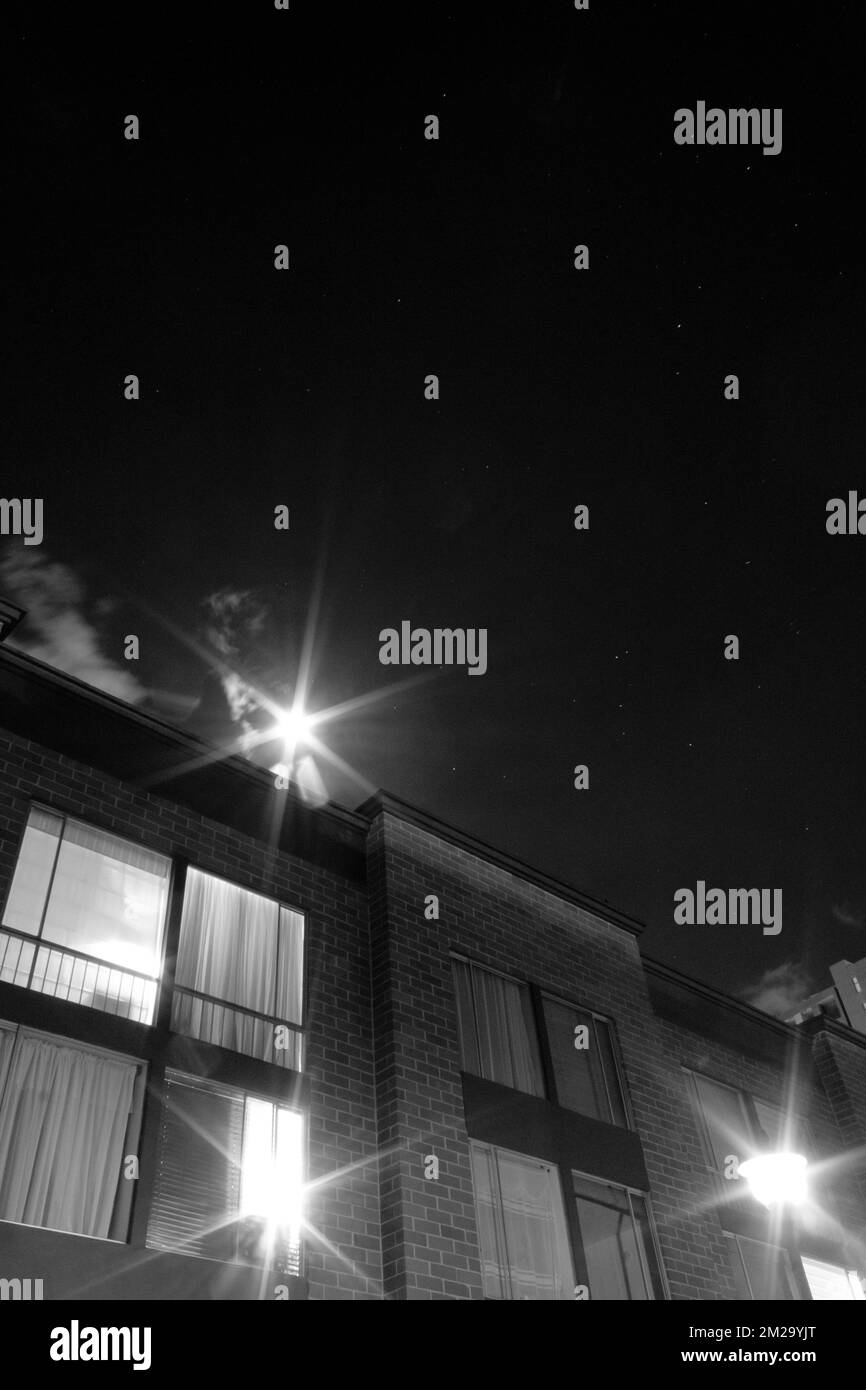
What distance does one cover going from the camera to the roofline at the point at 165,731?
1147cm

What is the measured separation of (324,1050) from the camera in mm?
11641

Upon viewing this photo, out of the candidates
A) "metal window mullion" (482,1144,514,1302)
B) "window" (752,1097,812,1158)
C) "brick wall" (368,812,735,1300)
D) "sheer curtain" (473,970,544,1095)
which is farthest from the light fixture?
"window" (752,1097,812,1158)

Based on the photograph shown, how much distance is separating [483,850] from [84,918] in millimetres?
5817

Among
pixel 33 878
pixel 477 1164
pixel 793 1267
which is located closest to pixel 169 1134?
pixel 33 878

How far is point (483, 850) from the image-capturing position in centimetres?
1472

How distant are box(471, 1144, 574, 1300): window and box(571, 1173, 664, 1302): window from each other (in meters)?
0.30

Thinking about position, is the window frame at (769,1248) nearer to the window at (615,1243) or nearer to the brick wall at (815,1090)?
the brick wall at (815,1090)

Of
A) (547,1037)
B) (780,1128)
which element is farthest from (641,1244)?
(780,1128)

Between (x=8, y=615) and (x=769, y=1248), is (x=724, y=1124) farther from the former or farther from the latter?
(x=8, y=615)

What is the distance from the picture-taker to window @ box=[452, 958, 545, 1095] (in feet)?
42.1

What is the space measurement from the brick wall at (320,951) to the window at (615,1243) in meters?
2.81
